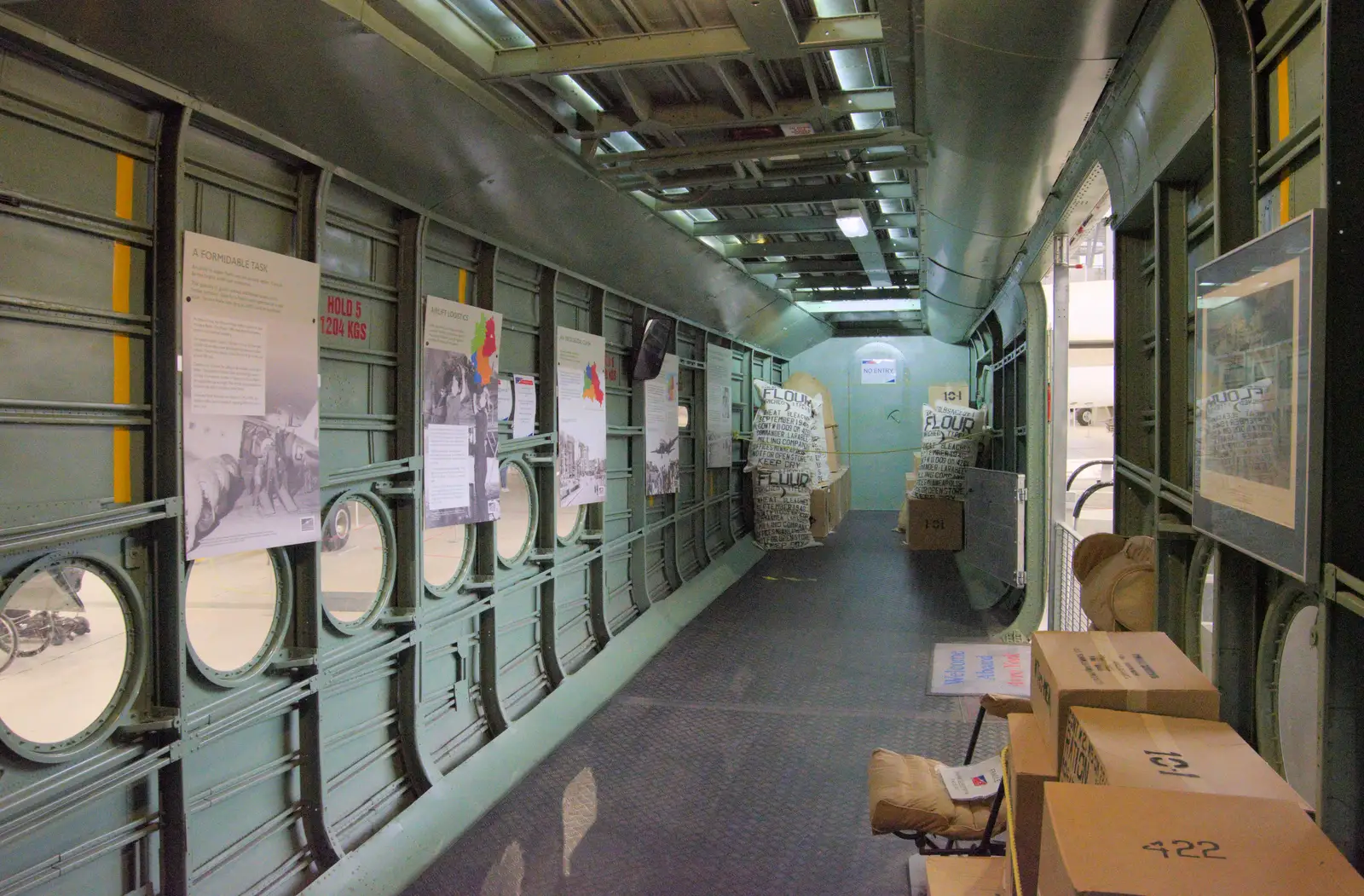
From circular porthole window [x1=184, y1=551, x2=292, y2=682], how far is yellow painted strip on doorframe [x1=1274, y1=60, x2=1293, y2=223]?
9.11ft

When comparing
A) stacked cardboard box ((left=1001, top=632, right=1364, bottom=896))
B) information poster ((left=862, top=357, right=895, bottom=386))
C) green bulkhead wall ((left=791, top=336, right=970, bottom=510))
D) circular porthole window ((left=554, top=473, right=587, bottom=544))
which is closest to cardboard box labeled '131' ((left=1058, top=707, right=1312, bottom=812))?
stacked cardboard box ((left=1001, top=632, right=1364, bottom=896))

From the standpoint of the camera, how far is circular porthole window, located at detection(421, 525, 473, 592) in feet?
12.9

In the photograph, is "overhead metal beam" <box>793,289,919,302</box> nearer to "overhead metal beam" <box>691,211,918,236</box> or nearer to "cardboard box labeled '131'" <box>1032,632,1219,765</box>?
"overhead metal beam" <box>691,211,918,236</box>

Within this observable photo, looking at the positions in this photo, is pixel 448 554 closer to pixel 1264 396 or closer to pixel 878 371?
pixel 1264 396

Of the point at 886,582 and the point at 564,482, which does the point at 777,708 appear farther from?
the point at 886,582

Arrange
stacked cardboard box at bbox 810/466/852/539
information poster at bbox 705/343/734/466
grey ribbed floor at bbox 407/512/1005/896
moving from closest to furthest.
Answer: grey ribbed floor at bbox 407/512/1005/896 → information poster at bbox 705/343/734/466 → stacked cardboard box at bbox 810/466/852/539

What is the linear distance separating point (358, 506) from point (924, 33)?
2.50 m

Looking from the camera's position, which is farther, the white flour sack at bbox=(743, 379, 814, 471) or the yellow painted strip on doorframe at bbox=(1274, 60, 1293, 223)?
the white flour sack at bbox=(743, 379, 814, 471)

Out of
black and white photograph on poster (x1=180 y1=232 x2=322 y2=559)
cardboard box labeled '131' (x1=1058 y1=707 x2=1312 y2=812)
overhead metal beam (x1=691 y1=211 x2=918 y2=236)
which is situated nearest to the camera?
cardboard box labeled '131' (x1=1058 y1=707 x2=1312 y2=812)

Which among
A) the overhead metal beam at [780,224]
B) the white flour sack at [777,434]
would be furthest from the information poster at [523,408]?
the white flour sack at [777,434]

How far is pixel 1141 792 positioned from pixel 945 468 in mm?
7669

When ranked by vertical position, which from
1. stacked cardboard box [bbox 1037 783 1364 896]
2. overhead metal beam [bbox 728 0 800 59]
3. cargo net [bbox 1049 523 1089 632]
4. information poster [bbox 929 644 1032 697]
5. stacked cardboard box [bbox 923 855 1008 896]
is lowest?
information poster [bbox 929 644 1032 697]

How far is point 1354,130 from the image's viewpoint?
4.46 ft

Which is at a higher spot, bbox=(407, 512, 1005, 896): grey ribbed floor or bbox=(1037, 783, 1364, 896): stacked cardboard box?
bbox=(1037, 783, 1364, 896): stacked cardboard box
